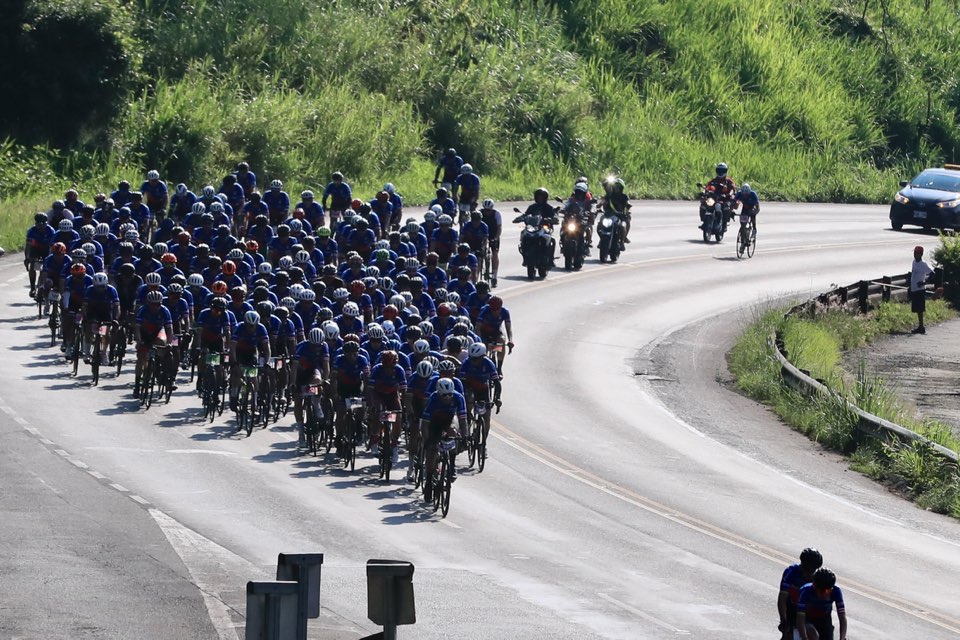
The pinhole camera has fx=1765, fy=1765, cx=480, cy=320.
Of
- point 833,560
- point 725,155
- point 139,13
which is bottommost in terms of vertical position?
point 833,560

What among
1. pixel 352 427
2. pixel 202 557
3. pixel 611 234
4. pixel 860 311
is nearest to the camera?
pixel 202 557

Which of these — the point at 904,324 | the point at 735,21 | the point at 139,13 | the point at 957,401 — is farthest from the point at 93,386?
the point at 735,21

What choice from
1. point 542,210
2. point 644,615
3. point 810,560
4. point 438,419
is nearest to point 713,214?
point 542,210

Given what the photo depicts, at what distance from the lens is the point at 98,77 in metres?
47.9

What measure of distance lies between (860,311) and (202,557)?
947 inches

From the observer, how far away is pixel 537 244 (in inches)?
1561

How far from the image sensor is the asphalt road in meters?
17.1

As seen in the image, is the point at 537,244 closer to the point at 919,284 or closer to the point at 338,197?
the point at 338,197

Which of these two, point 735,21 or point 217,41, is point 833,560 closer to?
point 217,41

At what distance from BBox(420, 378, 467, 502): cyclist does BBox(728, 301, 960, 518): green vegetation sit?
22.6 ft

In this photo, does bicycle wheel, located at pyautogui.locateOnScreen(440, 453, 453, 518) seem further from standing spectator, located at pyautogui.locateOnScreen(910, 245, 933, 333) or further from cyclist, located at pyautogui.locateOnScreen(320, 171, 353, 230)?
standing spectator, located at pyautogui.locateOnScreen(910, 245, 933, 333)

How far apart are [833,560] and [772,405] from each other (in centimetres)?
1048

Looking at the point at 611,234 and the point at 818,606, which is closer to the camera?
the point at 818,606

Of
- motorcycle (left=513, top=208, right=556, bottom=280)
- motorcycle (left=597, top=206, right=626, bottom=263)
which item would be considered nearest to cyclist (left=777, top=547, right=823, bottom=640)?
motorcycle (left=513, top=208, right=556, bottom=280)
